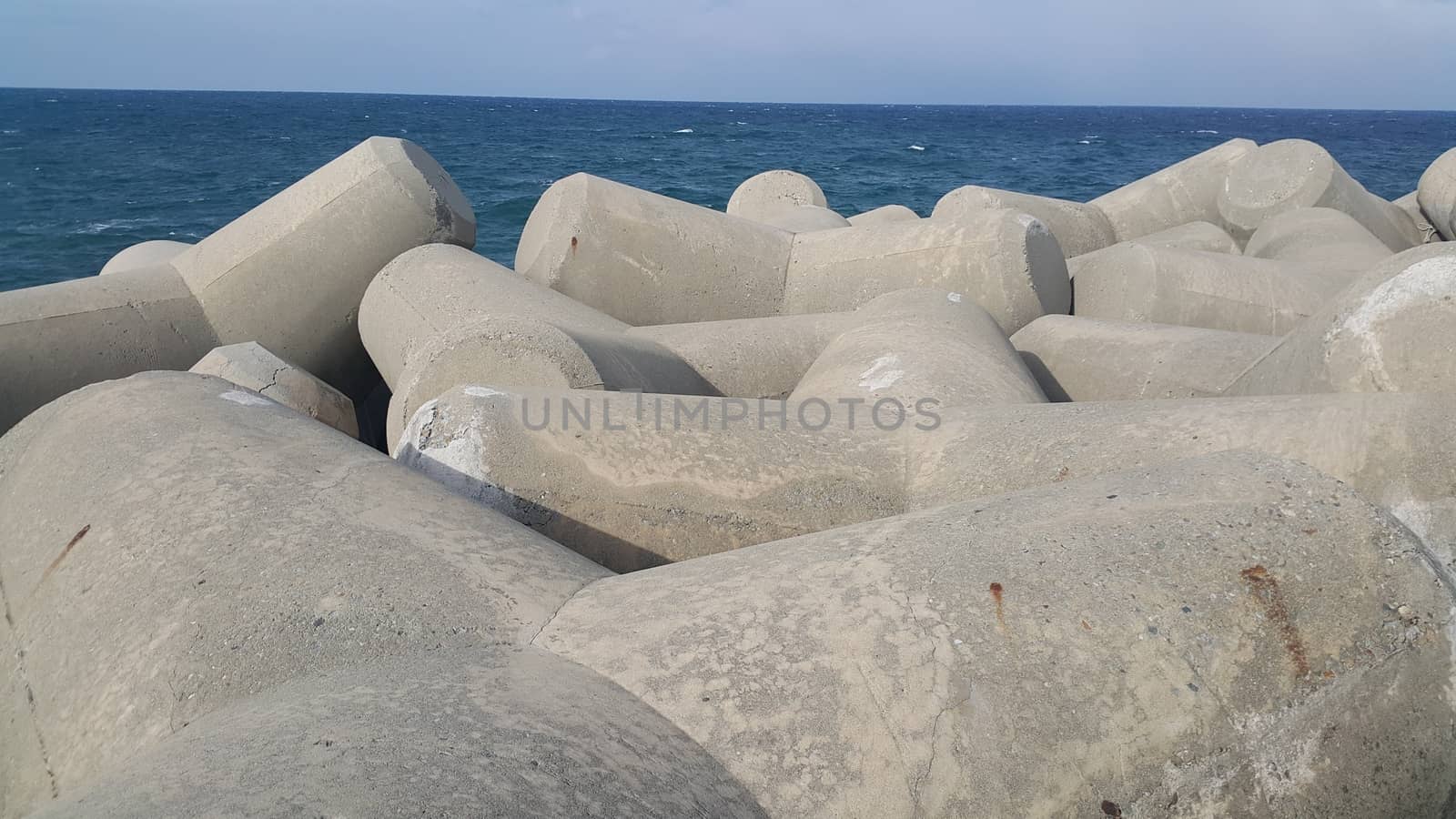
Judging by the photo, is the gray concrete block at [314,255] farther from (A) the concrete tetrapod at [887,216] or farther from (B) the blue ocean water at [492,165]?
(B) the blue ocean water at [492,165]

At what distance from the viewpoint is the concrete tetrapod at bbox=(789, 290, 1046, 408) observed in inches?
121

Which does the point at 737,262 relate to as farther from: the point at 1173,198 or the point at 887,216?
the point at 1173,198

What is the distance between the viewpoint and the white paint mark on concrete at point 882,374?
3168 mm

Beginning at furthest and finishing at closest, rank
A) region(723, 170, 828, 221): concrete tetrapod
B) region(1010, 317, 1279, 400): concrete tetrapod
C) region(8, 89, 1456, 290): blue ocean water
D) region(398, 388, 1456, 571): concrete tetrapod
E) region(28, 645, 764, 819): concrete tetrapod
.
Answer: region(8, 89, 1456, 290): blue ocean water < region(723, 170, 828, 221): concrete tetrapod < region(1010, 317, 1279, 400): concrete tetrapod < region(398, 388, 1456, 571): concrete tetrapod < region(28, 645, 764, 819): concrete tetrapod

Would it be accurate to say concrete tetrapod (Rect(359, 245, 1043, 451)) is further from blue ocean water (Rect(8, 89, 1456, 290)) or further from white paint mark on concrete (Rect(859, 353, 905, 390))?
blue ocean water (Rect(8, 89, 1456, 290))

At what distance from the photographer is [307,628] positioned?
1569mm

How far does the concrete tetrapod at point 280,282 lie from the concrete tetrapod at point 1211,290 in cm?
324

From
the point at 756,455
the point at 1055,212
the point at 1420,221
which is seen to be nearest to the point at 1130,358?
the point at 756,455

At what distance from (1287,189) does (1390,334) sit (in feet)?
16.8

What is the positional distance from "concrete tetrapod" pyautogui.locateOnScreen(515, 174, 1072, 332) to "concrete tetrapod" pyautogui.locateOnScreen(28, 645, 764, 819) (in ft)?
10.6

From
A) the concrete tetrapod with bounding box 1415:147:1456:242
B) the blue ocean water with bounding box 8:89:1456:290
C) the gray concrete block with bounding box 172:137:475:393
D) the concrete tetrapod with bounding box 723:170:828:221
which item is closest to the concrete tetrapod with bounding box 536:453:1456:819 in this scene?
the gray concrete block with bounding box 172:137:475:393

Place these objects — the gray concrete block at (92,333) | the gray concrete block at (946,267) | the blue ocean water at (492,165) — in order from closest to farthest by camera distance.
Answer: the gray concrete block at (92,333) → the gray concrete block at (946,267) → the blue ocean water at (492,165)

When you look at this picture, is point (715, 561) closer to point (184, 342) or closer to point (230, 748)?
point (230, 748)

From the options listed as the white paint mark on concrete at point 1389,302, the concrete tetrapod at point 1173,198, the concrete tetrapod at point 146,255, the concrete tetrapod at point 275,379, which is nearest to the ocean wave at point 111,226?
the concrete tetrapod at point 146,255
